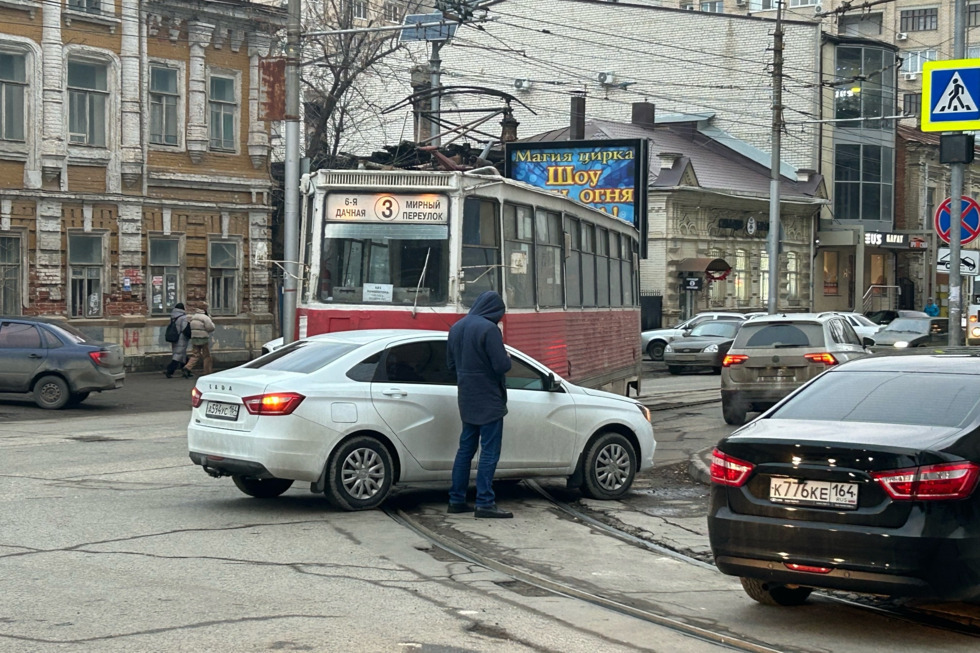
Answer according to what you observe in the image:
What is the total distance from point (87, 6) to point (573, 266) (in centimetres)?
1631

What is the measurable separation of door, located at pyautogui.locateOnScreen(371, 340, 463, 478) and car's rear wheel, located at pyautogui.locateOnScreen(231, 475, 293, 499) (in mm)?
1211

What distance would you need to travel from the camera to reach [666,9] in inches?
2217

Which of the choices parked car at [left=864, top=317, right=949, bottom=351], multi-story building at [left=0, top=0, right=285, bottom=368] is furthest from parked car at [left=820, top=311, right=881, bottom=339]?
multi-story building at [left=0, top=0, right=285, bottom=368]

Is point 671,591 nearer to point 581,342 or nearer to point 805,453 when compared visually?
point 805,453

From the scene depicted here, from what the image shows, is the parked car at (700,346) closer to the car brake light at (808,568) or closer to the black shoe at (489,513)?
the black shoe at (489,513)

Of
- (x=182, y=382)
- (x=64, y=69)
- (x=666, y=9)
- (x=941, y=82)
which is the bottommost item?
(x=182, y=382)

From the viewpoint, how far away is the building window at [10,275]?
2834 cm

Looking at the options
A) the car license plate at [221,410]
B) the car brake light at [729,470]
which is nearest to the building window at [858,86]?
the car license plate at [221,410]

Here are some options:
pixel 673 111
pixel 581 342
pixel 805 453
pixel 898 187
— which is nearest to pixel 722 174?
pixel 673 111

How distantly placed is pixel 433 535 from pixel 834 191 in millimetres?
50539

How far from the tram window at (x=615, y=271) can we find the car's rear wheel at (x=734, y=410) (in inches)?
108

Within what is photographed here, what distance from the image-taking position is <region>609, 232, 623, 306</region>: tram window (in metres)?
21.5

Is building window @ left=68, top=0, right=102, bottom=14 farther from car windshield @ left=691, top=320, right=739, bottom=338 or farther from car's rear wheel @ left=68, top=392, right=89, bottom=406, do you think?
car windshield @ left=691, top=320, right=739, bottom=338

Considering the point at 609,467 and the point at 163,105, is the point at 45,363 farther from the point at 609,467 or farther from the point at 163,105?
the point at 609,467
